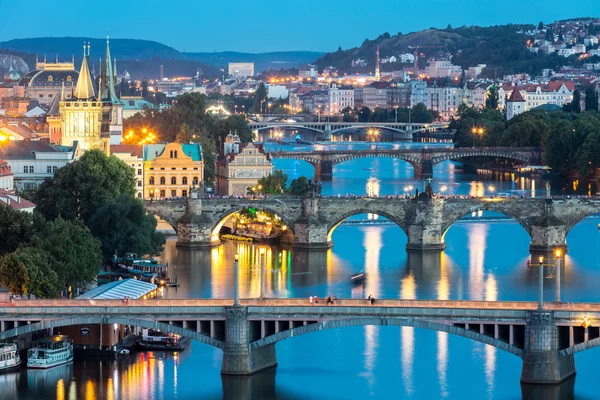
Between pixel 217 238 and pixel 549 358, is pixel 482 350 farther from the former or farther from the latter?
pixel 217 238

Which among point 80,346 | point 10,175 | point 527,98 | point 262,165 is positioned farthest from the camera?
point 527,98

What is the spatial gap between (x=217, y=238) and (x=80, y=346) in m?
19.3

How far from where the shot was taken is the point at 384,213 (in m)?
55.2

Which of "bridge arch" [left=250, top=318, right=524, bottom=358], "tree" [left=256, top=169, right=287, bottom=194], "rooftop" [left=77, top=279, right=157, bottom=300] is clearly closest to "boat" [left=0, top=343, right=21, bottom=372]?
"rooftop" [left=77, top=279, right=157, bottom=300]

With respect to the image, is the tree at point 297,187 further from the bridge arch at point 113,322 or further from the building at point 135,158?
the bridge arch at point 113,322

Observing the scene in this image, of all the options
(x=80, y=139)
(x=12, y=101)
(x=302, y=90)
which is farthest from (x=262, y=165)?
(x=302, y=90)

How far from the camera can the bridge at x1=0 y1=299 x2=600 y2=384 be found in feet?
109

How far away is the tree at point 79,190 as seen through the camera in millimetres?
51188

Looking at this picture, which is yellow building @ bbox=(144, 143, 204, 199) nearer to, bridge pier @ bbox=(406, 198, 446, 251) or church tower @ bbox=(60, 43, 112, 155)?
church tower @ bbox=(60, 43, 112, 155)

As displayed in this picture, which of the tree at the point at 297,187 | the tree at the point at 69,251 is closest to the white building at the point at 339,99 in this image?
the tree at the point at 297,187

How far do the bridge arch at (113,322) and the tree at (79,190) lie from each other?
53.6 feet

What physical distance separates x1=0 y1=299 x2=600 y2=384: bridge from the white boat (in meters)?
0.74

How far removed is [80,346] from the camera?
3662 cm

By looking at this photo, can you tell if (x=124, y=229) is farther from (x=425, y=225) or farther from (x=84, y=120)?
(x=84, y=120)
